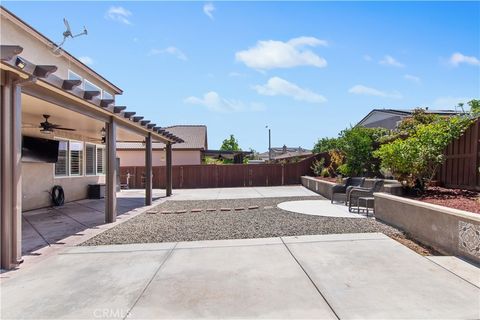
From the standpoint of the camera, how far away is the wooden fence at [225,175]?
21.8 metres

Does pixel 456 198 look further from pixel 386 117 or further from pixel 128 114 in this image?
pixel 386 117

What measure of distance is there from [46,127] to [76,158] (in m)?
5.28

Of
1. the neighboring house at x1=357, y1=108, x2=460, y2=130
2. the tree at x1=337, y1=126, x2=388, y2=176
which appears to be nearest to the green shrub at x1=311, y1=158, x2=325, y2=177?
the tree at x1=337, y1=126, x2=388, y2=176

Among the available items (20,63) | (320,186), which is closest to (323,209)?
(320,186)

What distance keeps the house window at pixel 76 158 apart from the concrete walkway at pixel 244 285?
922 cm

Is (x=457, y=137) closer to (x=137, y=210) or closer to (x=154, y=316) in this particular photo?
(x=154, y=316)

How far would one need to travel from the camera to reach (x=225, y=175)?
72.6 feet

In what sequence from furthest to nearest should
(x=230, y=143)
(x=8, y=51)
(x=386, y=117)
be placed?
(x=230, y=143)
(x=386, y=117)
(x=8, y=51)

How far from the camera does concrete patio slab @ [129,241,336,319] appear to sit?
3330mm

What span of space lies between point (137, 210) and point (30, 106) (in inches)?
192

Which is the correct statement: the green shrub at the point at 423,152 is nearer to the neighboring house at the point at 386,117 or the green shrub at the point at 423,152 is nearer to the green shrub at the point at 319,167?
the green shrub at the point at 319,167

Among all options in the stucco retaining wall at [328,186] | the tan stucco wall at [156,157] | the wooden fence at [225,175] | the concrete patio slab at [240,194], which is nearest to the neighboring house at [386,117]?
the wooden fence at [225,175]

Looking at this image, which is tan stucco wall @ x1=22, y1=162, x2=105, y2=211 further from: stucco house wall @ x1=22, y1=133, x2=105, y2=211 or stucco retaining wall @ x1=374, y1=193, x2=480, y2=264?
stucco retaining wall @ x1=374, y1=193, x2=480, y2=264

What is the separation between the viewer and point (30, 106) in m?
7.25
